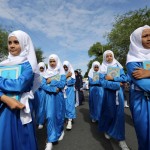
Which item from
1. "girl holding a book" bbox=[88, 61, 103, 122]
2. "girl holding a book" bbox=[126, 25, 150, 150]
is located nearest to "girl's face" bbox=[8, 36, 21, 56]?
"girl holding a book" bbox=[126, 25, 150, 150]

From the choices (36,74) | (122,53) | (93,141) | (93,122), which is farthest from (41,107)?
(122,53)

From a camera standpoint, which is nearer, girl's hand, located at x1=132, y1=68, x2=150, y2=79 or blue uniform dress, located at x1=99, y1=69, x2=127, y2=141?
girl's hand, located at x1=132, y1=68, x2=150, y2=79

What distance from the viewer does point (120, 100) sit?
17.6 ft

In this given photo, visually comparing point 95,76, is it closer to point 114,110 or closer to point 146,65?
point 114,110

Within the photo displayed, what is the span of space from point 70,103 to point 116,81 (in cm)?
304

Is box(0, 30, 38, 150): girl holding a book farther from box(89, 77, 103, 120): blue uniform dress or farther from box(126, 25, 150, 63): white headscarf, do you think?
box(89, 77, 103, 120): blue uniform dress

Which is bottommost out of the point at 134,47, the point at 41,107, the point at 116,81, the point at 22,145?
the point at 41,107

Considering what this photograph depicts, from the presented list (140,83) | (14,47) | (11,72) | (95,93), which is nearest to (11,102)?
(11,72)

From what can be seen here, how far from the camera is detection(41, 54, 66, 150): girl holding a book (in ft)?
17.8

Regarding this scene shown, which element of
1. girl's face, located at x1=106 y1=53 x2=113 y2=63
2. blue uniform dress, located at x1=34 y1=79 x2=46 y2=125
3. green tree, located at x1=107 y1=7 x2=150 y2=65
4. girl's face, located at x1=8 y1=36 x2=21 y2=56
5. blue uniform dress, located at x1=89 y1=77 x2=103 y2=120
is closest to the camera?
girl's face, located at x1=8 y1=36 x2=21 y2=56

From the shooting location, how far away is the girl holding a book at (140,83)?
3143mm

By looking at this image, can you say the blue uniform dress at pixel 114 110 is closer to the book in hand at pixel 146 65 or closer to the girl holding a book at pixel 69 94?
the book in hand at pixel 146 65

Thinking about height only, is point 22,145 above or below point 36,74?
below

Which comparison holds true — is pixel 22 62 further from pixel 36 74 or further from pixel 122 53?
pixel 122 53
